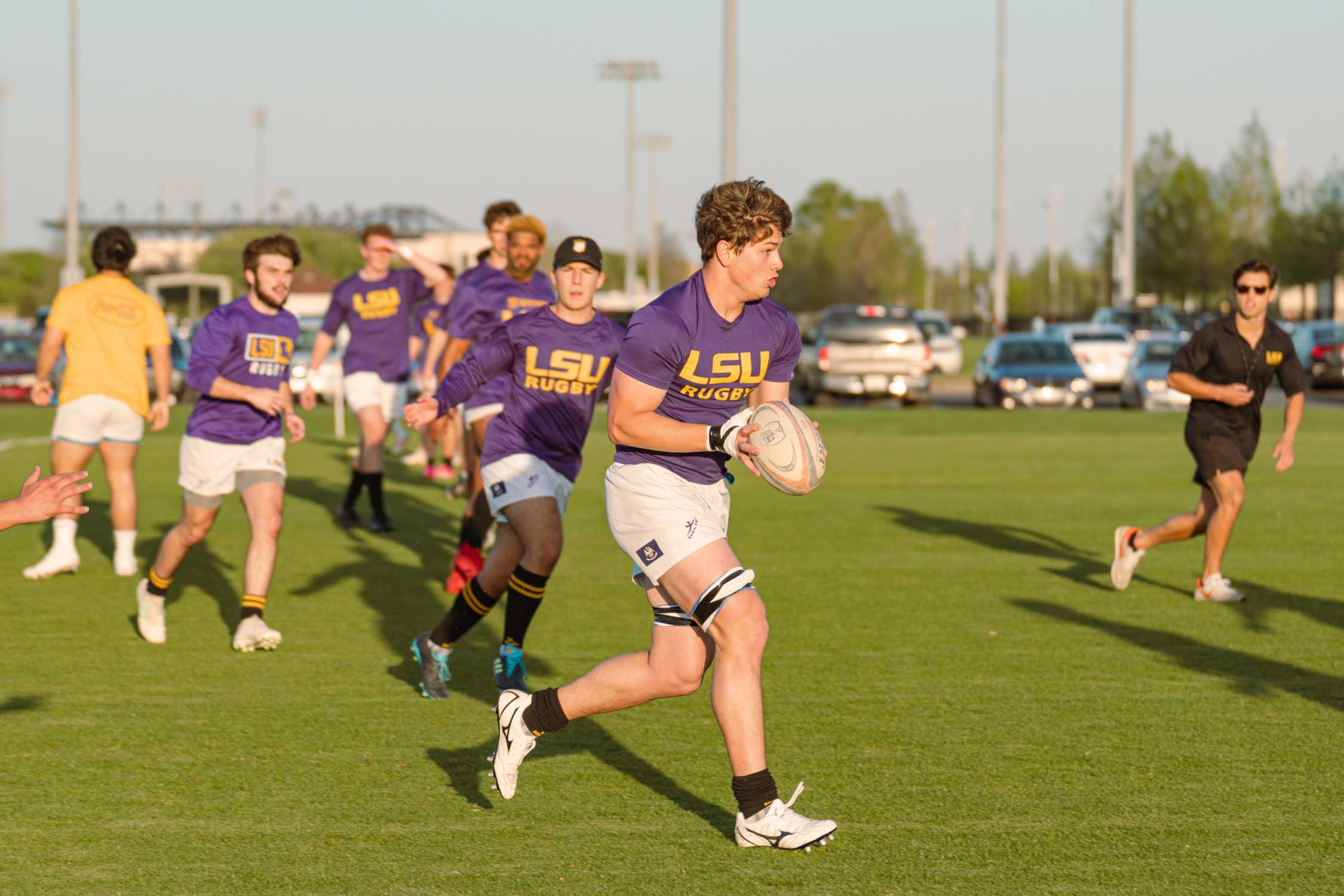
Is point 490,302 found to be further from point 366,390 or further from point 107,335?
point 366,390

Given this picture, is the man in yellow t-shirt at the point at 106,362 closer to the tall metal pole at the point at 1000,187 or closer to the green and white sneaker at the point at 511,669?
the green and white sneaker at the point at 511,669

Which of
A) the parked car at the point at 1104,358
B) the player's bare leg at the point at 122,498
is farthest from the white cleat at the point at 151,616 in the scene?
the parked car at the point at 1104,358

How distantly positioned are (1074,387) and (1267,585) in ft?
64.7

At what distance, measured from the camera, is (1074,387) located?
29.5m

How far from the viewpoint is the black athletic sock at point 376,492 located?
1254cm

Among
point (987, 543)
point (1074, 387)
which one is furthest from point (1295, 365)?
point (1074, 387)

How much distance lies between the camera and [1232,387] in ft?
30.1

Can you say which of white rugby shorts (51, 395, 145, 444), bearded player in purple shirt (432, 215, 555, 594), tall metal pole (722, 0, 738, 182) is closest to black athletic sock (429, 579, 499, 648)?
bearded player in purple shirt (432, 215, 555, 594)

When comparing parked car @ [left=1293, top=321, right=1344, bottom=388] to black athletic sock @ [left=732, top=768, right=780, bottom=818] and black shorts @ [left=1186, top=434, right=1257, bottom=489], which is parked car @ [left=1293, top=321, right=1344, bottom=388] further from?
black athletic sock @ [left=732, top=768, right=780, bottom=818]

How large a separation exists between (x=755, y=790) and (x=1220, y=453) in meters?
5.18

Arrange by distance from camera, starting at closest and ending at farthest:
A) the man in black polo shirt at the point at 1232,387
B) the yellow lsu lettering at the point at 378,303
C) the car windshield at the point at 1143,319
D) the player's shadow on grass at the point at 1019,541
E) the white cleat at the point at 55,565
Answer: the man in black polo shirt at the point at 1232,387 < the white cleat at the point at 55,565 < the player's shadow on grass at the point at 1019,541 < the yellow lsu lettering at the point at 378,303 < the car windshield at the point at 1143,319

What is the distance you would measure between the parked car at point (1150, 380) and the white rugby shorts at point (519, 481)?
22.7 metres

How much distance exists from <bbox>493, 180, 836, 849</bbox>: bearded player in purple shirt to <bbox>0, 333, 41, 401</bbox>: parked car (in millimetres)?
29287

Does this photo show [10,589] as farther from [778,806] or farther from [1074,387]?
[1074,387]
